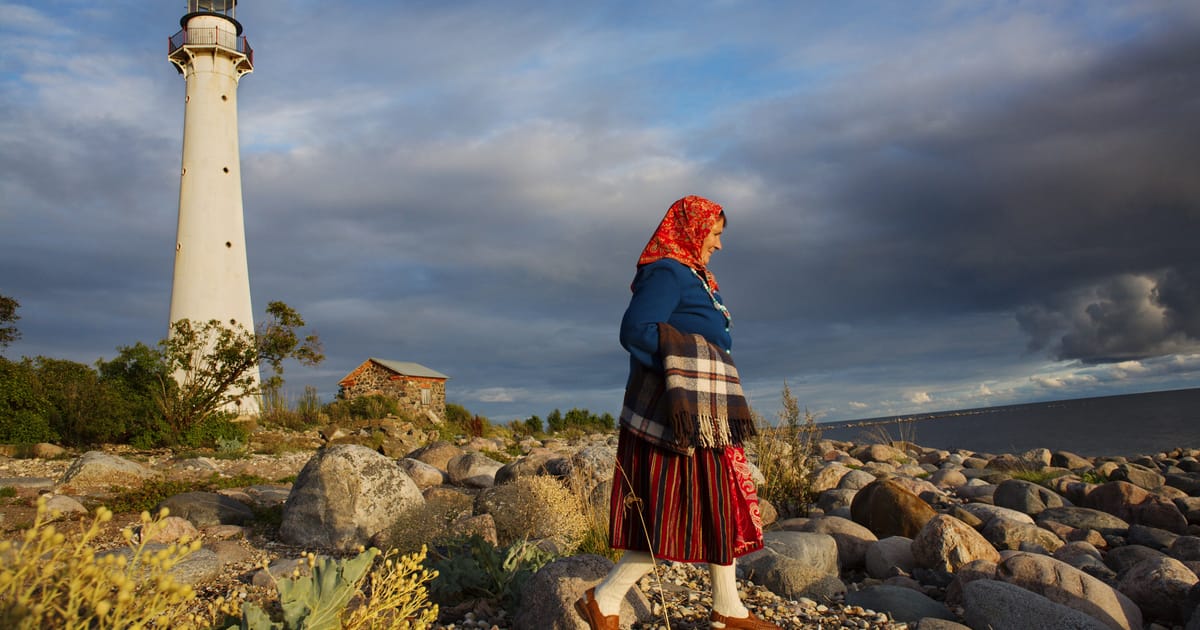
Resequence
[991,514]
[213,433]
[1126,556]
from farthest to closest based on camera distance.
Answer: [213,433] < [991,514] < [1126,556]

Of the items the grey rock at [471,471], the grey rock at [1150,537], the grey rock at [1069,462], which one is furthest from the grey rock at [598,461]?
the grey rock at [1069,462]

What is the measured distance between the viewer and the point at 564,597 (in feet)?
12.8

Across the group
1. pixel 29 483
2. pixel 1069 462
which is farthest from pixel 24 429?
pixel 1069 462

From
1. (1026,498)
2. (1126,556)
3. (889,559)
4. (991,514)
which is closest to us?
(889,559)

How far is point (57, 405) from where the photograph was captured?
15781 millimetres

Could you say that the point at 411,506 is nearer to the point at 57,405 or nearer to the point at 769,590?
the point at 769,590

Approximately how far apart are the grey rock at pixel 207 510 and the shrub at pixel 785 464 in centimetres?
584

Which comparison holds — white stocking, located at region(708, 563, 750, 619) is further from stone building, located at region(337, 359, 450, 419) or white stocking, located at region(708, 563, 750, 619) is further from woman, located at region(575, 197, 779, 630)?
stone building, located at region(337, 359, 450, 419)

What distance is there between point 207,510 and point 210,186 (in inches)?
661

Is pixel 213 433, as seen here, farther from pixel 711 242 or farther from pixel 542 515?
pixel 711 242

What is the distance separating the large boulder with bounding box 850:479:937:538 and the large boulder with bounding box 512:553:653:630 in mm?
4720

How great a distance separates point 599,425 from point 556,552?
97.5 ft

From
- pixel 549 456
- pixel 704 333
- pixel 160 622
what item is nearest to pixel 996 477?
pixel 549 456

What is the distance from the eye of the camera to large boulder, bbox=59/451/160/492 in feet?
32.9
